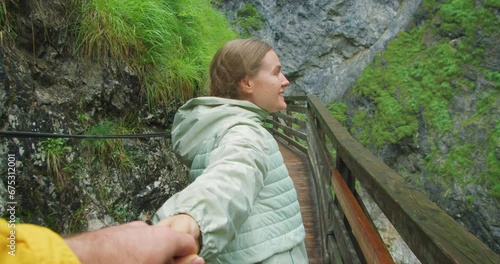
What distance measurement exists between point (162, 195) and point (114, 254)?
2.89 meters

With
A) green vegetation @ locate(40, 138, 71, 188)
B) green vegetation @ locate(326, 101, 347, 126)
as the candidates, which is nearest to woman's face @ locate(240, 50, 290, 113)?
green vegetation @ locate(40, 138, 71, 188)

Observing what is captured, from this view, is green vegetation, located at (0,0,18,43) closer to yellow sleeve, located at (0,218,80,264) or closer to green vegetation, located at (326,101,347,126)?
yellow sleeve, located at (0,218,80,264)

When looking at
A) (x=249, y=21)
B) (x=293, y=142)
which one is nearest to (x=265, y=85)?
(x=293, y=142)

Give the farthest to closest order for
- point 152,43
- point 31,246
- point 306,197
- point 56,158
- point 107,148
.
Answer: point 306,197 → point 152,43 → point 107,148 → point 56,158 → point 31,246

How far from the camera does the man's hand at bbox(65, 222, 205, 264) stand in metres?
0.46

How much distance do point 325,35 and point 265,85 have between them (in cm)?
1541

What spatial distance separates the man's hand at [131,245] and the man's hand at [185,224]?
0.34ft

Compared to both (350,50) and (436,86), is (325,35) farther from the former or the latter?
(436,86)

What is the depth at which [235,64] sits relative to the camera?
1.49 metres

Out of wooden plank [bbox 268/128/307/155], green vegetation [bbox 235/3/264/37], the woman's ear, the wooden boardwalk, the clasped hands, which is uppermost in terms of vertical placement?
the woman's ear

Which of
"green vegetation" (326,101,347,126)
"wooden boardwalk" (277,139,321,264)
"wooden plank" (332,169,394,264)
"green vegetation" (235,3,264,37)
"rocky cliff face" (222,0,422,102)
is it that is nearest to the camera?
"wooden plank" (332,169,394,264)

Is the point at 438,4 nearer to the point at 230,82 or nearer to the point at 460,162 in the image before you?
the point at 460,162

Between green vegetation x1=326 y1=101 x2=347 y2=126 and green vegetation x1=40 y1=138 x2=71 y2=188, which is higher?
green vegetation x1=40 y1=138 x2=71 y2=188

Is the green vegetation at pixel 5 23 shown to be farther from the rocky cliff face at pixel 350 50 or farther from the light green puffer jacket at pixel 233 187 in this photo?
the rocky cliff face at pixel 350 50
